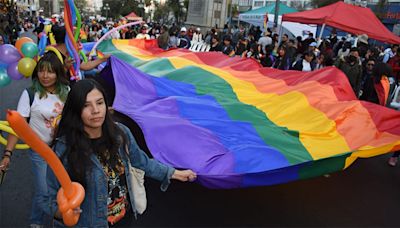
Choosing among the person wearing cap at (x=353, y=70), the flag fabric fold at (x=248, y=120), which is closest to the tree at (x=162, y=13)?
the person wearing cap at (x=353, y=70)

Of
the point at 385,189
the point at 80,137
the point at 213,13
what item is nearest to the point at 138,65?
the point at 385,189

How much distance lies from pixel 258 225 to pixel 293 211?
0.54 m

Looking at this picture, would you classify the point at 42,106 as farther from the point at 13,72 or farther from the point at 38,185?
the point at 13,72

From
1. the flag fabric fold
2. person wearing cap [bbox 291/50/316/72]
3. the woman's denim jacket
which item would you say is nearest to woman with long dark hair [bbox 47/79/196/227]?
the woman's denim jacket

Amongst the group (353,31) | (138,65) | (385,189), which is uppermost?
(353,31)

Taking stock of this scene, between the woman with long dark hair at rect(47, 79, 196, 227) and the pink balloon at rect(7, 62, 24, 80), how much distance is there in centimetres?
224

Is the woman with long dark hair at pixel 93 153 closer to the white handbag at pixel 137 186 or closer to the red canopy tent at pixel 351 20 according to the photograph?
the white handbag at pixel 137 186

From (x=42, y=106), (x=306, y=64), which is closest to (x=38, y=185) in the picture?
(x=42, y=106)

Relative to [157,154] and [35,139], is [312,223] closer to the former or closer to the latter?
[157,154]

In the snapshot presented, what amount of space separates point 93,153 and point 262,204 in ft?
8.82

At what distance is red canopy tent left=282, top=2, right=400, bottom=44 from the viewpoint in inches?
395

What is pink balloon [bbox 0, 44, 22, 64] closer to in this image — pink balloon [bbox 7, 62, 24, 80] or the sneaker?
pink balloon [bbox 7, 62, 24, 80]

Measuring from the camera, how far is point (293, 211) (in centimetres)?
390

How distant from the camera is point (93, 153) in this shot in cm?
177
